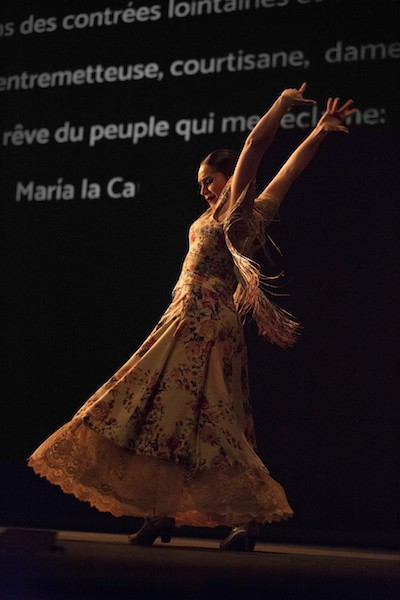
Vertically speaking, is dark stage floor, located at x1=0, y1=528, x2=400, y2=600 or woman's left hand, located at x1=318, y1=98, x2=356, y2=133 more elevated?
woman's left hand, located at x1=318, y1=98, x2=356, y2=133

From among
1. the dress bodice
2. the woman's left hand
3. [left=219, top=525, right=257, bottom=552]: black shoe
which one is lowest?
[left=219, top=525, right=257, bottom=552]: black shoe

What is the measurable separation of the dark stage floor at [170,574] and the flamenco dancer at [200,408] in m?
0.14

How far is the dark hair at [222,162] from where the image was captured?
8.88 ft

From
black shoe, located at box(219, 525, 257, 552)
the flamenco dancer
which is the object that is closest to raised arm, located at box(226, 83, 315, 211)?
the flamenco dancer

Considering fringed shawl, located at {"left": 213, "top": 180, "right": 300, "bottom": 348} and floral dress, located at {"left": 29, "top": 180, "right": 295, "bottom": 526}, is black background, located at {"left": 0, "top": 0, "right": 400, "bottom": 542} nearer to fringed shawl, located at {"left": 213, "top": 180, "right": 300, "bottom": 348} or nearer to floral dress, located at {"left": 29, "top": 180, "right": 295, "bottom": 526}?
fringed shawl, located at {"left": 213, "top": 180, "right": 300, "bottom": 348}

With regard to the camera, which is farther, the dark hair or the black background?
the black background

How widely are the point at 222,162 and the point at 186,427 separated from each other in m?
0.83

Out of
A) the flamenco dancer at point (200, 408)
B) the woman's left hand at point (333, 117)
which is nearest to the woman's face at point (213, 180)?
the flamenco dancer at point (200, 408)

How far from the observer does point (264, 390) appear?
3588mm

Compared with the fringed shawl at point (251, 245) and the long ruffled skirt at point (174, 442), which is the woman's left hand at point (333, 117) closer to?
the fringed shawl at point (251, 245)

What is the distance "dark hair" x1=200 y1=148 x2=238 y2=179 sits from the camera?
8.88ft

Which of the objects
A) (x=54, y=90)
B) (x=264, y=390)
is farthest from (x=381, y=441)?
(x=54, y=90)

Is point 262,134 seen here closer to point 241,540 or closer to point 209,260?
point 209,260

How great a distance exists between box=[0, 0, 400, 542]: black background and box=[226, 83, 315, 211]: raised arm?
1.09 meters
